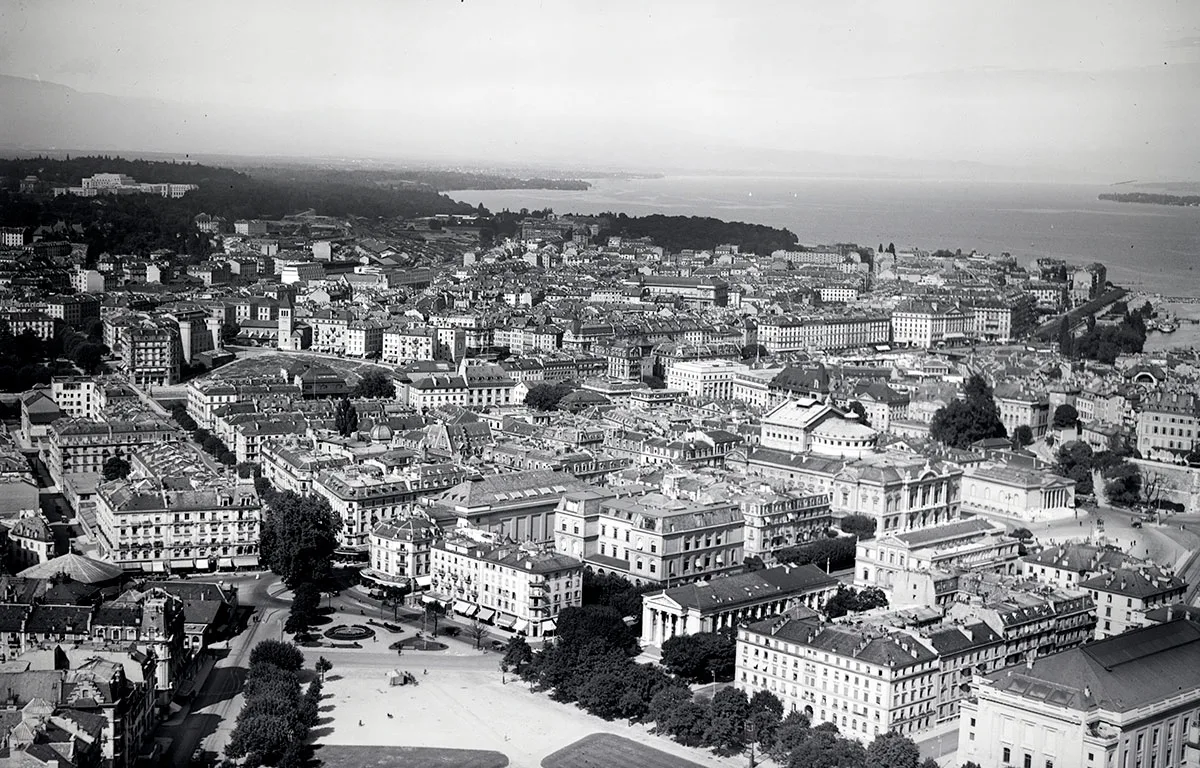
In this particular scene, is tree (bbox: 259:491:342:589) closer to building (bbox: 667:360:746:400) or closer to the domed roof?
the domed roof

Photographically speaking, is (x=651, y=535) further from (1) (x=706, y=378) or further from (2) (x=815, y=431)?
(1) (x=706, y=378)

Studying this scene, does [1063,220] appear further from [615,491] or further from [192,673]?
→ [192,673]

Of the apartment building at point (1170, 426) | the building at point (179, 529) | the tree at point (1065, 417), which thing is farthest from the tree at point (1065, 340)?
the building at point (179, 529)

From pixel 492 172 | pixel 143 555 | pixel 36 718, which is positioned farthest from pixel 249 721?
pixel 492 172

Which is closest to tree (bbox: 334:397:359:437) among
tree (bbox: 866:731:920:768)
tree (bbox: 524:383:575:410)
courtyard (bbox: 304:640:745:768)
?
tree (bbox: 524:383:575:410)

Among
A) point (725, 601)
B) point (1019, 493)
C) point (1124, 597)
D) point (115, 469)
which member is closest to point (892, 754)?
point (725, 601)
